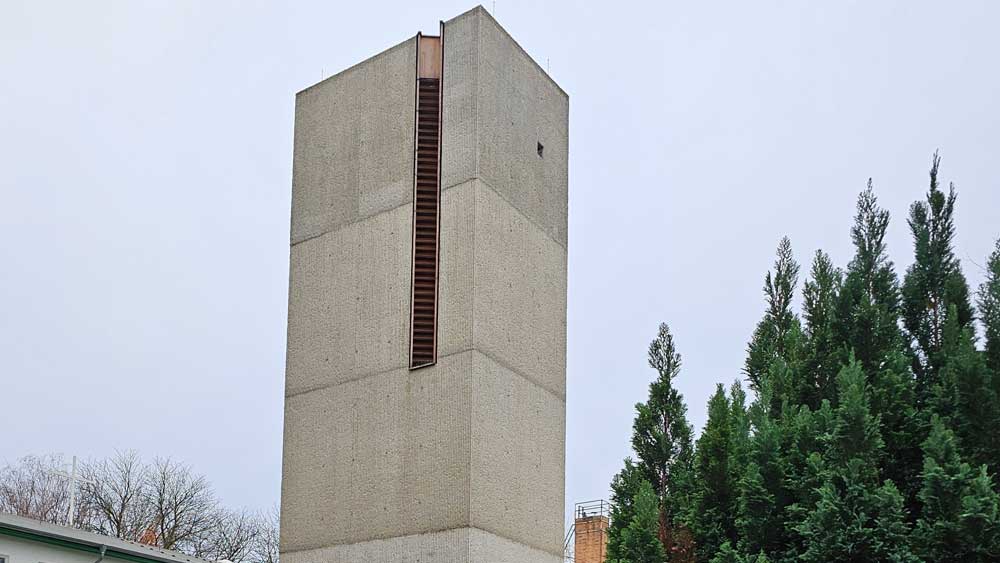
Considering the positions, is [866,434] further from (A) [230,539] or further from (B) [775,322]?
(A) [230,539]

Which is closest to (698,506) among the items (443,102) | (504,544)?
(504,544)

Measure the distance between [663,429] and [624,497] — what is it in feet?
4.20

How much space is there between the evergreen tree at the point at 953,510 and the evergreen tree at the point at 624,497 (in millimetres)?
4854

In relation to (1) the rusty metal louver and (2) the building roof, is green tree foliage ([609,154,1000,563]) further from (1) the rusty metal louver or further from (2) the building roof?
(2) the building roof

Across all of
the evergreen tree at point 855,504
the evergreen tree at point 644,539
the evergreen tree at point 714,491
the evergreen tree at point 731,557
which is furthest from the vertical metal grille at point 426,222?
the evergreen tree at point 855,504

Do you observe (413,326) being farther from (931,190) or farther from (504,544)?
(931,190)

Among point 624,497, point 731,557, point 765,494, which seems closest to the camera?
point 731,557

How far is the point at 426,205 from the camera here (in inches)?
605

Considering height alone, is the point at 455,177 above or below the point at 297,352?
above

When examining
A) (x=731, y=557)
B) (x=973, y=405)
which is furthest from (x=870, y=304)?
(x=731, y=557)

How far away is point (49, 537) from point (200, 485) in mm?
22490

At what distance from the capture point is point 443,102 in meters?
15.6

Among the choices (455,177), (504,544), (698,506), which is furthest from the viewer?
(698,506)

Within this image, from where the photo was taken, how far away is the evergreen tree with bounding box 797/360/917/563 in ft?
46.7
